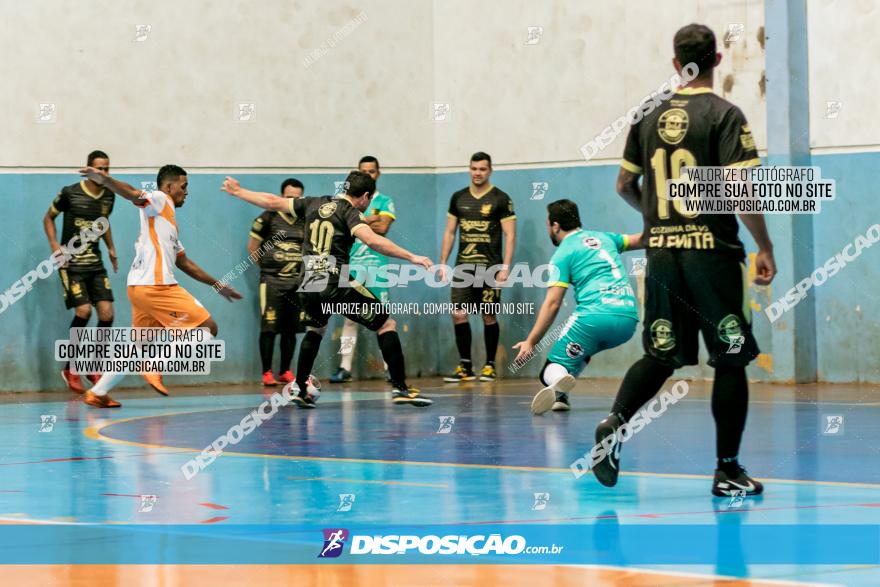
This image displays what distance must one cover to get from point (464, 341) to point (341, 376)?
158 centimetres

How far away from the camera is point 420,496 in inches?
292

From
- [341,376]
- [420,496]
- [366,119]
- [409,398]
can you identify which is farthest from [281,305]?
[420,496]

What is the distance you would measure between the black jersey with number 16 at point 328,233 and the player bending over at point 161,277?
0.93 meters

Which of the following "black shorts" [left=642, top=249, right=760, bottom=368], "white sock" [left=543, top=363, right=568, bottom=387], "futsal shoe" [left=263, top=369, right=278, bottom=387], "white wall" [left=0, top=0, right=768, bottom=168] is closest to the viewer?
"black shorts" [left=642, top=249, right=760, bottom=368]

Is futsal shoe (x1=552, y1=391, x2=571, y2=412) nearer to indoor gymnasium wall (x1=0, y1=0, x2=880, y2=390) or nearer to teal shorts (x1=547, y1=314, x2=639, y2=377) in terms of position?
teal shorts (x1=547, y1=314, x2=639, y2=377)

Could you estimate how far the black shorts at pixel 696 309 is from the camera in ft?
23.0

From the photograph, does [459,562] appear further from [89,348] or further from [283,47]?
[283,47]

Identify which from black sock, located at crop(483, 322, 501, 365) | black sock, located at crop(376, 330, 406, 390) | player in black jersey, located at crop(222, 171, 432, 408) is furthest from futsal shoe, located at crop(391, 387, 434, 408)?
black sock, located at crop(483, 322, 501, 365)

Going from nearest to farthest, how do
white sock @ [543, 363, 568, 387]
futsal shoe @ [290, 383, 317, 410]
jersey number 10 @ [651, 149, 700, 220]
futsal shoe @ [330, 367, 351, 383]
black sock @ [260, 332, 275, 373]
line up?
jersey number 10 @ [651, 149, 700, 220] < white sock @ [543, 363, 568, 387] < futsal shoe @ [290, 383, 317, 410] < black sock @ [260, 332, 275, 373] < futsal shoe @ [330, 367, 351, 383]

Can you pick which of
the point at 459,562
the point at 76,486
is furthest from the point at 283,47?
the point at 459,562

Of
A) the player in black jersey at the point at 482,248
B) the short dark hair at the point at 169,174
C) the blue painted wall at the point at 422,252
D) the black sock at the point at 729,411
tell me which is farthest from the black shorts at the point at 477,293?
the black sock at the point at 729,411

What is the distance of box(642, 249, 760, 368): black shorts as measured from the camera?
700 centimetres

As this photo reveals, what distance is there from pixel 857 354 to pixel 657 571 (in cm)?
1086

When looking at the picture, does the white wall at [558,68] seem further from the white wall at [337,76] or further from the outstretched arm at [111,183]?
the outstretched arm at [111,183]
